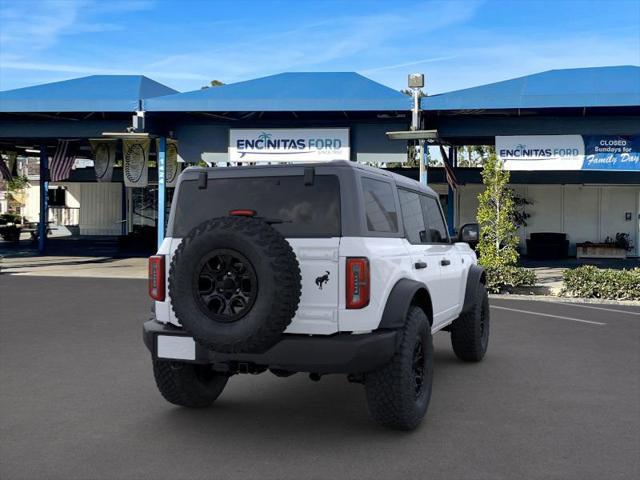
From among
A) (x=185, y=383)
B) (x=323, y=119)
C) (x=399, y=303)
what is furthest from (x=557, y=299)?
(x=185, y=383)

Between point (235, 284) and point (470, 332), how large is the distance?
3.81 meters

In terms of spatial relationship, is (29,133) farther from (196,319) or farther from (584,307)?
(196,319)

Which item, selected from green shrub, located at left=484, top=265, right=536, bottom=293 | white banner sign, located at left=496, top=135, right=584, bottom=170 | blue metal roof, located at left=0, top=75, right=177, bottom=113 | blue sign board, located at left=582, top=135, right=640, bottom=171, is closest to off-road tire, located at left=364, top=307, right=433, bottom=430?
green shrub, located at left=484, top=265, right=536, bottom=293

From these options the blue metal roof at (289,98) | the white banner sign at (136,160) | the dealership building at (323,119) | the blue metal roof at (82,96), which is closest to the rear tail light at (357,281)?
the dealership building at (323,119)

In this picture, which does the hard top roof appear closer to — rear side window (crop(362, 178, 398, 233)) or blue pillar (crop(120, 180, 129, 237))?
rear side window (crop(362, 178, 398, 233))

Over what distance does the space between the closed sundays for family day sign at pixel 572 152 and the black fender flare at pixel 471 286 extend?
13397 millimetres

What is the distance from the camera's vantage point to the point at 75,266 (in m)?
22.6

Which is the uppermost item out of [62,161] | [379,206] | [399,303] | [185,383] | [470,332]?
[62,161]

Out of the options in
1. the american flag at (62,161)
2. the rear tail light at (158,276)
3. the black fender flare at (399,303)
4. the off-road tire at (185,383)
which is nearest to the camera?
the black fender flare at (399,303)

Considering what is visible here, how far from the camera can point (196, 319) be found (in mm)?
4672

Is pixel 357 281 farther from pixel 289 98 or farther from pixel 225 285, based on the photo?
pixel 289 98

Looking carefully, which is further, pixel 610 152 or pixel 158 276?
pixel 610 152

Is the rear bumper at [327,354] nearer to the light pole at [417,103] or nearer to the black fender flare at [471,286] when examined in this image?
the black fender flare at [471,286]

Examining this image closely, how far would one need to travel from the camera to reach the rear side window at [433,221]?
21.7 feet
